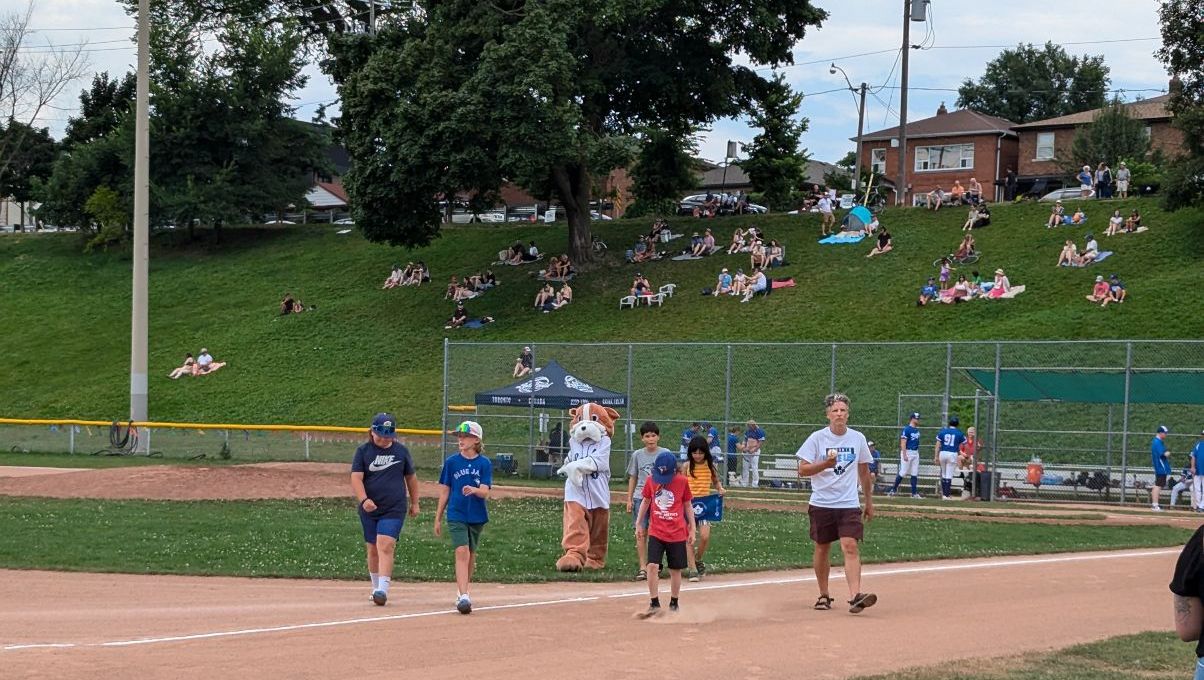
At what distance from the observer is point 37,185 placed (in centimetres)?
6825

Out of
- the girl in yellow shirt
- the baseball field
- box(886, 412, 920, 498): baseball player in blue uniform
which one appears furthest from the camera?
box(886, 412, 920, 498): baseball player in blue uniform

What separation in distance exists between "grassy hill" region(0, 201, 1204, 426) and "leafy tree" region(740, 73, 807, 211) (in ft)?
39.0

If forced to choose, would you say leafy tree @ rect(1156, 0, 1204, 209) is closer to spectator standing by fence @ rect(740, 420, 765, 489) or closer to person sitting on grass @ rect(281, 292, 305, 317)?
spectator standing by fence @ rect(740, 420, 765, 489)

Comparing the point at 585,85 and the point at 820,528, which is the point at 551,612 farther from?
the point at 585,85

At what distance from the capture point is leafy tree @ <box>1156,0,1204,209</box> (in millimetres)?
41125

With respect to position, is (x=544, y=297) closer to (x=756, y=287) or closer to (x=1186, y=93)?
(x=756, y=287)

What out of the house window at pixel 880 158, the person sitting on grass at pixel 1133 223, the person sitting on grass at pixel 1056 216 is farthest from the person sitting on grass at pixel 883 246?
the house window at pixel 880 158

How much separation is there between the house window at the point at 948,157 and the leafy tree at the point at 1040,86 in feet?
116

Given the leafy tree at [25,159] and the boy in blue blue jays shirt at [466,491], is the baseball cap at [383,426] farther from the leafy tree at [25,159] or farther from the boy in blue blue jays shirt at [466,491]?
the leafy tree at [25,159]

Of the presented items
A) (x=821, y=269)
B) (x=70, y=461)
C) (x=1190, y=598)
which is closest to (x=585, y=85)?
(x=821, y=269)

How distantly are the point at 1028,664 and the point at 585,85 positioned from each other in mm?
41169

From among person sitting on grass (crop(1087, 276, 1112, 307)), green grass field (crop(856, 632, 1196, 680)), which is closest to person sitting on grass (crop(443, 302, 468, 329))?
person sitting on grass (crop(1087, 276, 1112, 307))

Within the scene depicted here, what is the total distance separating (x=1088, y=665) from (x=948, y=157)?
63.6m

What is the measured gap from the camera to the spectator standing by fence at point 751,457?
96.1ft
